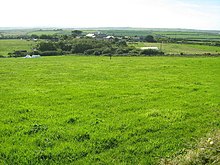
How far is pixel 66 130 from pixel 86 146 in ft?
5.93

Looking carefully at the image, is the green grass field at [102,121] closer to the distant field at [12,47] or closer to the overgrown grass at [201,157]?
the overgrown grass at [201,157]

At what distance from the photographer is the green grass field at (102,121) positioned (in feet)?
32.8

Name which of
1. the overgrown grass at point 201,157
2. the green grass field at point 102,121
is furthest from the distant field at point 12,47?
the overgrown grass at point 201,157

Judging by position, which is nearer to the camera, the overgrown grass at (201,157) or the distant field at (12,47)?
the overgrown grass at (201,157)

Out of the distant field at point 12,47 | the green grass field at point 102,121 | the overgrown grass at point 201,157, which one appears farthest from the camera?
the distant field at point 12,47

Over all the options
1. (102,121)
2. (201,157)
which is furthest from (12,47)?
(201,157)

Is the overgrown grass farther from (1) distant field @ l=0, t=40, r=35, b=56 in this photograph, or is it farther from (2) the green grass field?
(1) distant field @ l=0, t=40, r=35, b=56

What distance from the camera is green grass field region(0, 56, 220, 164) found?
1000 cm

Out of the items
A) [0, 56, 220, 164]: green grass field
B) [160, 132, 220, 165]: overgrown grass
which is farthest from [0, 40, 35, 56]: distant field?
[160, 132, 220, 165]: overgrown grass

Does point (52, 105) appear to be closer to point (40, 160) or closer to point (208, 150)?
point (40, 160)

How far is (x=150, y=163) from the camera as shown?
9.49m

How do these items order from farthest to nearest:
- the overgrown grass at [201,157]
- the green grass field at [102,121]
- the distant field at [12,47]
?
1. the distant field at [12,47]
2. the green grass field at [102,121]
3. the overgrown grass at [201,157]

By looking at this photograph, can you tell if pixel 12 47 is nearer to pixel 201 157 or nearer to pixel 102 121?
pixel 102 121

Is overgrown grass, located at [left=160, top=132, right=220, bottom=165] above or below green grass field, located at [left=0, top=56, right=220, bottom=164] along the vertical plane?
above
